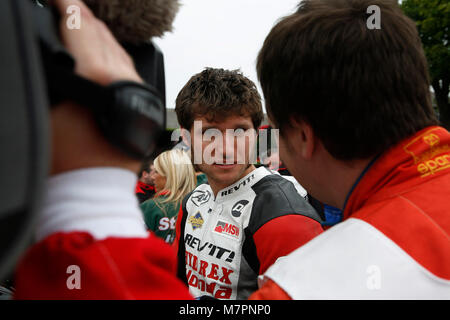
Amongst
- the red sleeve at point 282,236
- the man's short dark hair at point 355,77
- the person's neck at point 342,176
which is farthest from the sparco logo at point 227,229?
the man's short dark hair at point 355,77

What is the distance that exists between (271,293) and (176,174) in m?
2.92

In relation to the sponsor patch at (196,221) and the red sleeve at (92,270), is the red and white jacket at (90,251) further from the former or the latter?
the sponsor patch at (196,221)

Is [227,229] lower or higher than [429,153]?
lower

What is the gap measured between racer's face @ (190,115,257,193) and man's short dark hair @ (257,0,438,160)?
1070mm

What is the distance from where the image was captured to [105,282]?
52 cm

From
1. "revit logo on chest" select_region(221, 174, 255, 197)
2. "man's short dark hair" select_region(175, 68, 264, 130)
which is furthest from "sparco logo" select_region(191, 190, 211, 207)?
"man's short dark hair" select_region(175, 68, 264, 130)

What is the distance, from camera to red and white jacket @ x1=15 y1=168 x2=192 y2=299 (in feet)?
1.73

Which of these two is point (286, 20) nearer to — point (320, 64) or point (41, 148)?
point (320, 64)

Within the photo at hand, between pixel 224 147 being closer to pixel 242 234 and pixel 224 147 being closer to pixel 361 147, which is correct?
pixel 242 234

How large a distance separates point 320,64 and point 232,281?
4.15 feet

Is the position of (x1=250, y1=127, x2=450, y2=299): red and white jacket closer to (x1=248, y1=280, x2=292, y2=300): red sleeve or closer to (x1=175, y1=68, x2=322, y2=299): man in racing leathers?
(x1=248, y1=280, x2=292, y2=300): red sleeve

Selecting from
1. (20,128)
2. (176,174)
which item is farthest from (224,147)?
(20,128)

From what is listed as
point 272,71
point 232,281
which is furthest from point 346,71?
point 232,281

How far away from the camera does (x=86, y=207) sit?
0.55m
